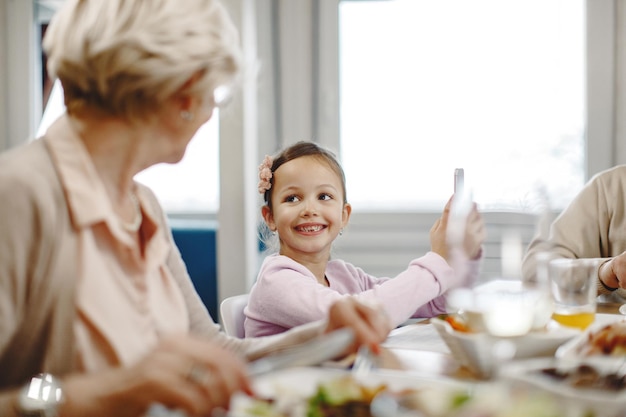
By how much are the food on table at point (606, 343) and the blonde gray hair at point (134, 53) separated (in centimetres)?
67

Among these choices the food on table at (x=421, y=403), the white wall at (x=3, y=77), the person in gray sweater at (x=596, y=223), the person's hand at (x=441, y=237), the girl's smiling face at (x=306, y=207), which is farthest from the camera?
the white wall at (x=3, y=77)

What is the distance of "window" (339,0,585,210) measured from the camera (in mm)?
3178

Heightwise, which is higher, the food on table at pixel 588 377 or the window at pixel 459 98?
the window at pixel 459 98

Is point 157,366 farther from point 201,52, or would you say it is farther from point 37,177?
point 201,52

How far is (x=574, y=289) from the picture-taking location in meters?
1.21

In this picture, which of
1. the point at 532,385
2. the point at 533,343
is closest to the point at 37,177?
the point at 532,385

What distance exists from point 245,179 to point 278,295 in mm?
1512

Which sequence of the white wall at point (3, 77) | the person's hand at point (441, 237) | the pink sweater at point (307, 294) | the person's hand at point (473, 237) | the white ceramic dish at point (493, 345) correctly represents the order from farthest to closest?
the white wall at point (3, 77), the person's hand at point (441, 237), the pink sweater at point (307, 294), the white ceramic dish at point (493, 345), the person's hand at point (473, 237)

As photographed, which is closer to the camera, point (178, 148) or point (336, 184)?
point (178, 148)

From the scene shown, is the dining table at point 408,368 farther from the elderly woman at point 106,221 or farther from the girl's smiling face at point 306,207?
the girl's smiling face at point 306,207

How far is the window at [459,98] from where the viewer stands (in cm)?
318

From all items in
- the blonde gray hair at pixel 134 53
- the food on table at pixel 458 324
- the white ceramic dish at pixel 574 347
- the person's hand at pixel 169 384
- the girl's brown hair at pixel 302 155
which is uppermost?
the blonde gray hair at pixel 134 53

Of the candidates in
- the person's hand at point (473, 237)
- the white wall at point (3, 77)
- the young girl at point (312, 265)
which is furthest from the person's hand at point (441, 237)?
the white wall at point (3, 77)

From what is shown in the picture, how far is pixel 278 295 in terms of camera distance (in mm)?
1546
